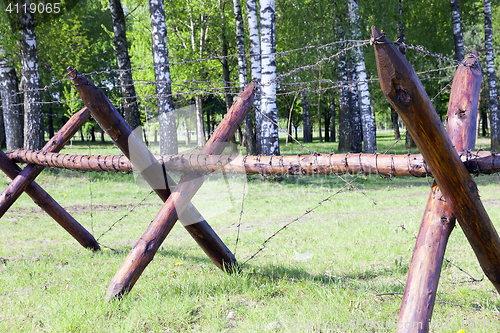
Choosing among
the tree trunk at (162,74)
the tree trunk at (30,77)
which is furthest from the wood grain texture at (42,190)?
the tree trunk at (30,77)

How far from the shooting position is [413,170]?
2.17 meters

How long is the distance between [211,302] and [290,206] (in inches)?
178

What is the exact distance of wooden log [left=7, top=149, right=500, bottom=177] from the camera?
6.48 ft

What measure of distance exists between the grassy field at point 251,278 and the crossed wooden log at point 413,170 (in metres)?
0.34

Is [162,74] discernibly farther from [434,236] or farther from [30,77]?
[434,236]

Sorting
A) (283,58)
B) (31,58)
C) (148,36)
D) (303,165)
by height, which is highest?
(148,36)

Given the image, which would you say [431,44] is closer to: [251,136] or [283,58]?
[283,58]

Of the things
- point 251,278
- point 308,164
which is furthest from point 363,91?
point 308,164

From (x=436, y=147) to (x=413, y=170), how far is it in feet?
1.58

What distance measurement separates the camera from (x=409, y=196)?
26.5 ft

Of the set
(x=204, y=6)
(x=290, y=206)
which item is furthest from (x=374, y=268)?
(x=204, y=6)

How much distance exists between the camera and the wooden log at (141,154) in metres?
2.75

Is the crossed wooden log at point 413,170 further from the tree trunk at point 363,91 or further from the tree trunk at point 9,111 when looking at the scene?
the tree trunk at point 363,91

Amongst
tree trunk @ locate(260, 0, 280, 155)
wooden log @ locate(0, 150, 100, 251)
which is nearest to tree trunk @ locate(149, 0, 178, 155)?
tree trunk @ locate(260, 0, 280, 155)
